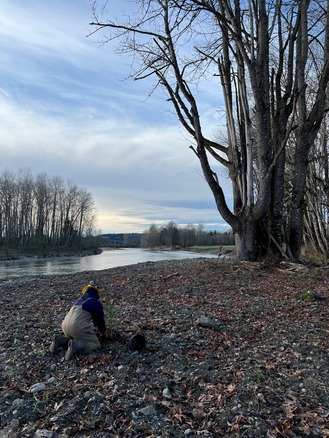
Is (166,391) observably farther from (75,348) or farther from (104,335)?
(104,335)

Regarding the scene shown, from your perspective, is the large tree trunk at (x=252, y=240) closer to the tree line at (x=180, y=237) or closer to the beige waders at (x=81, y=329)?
the beige waders at (x=81, y=329)

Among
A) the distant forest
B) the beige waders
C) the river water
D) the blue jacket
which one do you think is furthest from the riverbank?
the distant forest

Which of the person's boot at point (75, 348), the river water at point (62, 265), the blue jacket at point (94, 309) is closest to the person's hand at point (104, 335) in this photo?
the blue jacket at point (94, 309)

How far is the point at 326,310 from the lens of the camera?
593cm

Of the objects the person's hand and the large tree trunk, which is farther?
the large tree trunk

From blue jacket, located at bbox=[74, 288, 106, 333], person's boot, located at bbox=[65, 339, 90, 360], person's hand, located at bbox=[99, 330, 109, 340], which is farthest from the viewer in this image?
person's hand, located at bbox=[99, 330, 109, 340]

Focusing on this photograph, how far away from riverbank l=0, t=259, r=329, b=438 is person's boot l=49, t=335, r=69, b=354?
0.30 ft

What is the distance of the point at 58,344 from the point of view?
433 centimetres

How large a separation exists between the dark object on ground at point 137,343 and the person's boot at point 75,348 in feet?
1.74

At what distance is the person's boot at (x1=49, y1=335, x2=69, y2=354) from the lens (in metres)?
4.30

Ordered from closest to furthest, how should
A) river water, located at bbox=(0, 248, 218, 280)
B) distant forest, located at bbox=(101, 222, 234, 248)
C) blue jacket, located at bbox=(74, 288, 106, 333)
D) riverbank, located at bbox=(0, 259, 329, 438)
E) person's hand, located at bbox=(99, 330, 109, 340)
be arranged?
riverbank, located at bbox=(0, 259, 329, 438) → blue jacket, located at bbox=(74, 288, 106, 333) → person's hand, located at bbox=(99, 330, 109, 340) → river water, located at bbox=(0, 248, 218, 280) → distant forest, located at bbox=(101, 222, 234, 248)

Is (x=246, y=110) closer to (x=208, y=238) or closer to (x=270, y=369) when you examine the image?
(x=270, y=369)

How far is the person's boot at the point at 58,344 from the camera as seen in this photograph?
4.30 metres

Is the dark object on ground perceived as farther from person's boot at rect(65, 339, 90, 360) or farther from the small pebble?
the small pebble
